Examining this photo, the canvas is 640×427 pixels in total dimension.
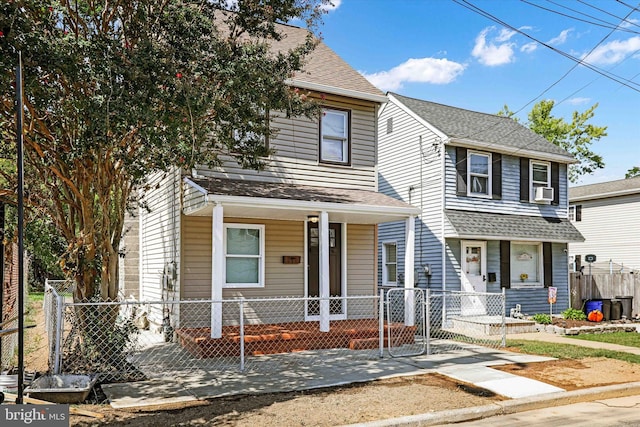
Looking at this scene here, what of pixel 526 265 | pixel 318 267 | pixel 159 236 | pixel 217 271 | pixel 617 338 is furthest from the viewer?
pixel 526 265

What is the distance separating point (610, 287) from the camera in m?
18.1

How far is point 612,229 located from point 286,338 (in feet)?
62.4

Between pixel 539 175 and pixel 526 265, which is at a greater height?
pixel 539 175

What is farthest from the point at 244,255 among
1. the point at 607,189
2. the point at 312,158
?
the point at 607,189

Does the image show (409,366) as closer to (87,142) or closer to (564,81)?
(87,142)

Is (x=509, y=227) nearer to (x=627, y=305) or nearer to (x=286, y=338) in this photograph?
(x=627, y=305)

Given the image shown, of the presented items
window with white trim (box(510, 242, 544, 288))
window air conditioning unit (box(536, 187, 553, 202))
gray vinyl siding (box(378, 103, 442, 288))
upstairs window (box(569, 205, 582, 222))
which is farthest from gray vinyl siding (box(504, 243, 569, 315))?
upstairs window (box(569, 205, 582, 222))

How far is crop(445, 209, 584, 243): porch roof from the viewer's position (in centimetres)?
1480

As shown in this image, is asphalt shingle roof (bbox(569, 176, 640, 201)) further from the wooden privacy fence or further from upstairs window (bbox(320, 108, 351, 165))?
upstairs window (bbox(320, 108, 351, 165))

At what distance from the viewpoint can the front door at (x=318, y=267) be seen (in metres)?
11.8

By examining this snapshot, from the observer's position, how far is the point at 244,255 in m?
11.0

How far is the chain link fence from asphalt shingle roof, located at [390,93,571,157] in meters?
5.90

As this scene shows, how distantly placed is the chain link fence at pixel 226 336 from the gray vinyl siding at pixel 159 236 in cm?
50

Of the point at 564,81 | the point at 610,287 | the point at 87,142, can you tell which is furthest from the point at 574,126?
the point at 87,142
